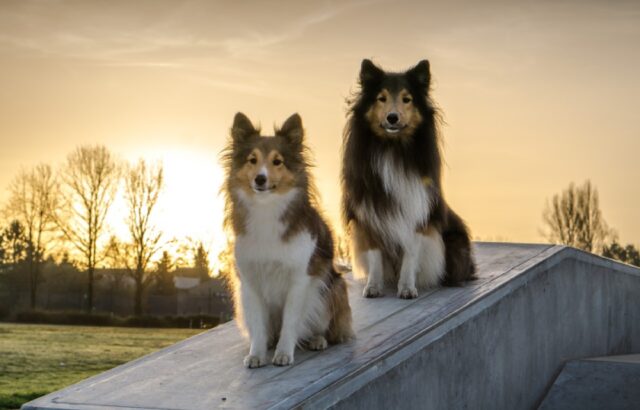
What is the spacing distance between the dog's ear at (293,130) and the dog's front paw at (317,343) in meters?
1.27

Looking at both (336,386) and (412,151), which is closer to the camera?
(336,386)

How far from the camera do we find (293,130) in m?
4.56

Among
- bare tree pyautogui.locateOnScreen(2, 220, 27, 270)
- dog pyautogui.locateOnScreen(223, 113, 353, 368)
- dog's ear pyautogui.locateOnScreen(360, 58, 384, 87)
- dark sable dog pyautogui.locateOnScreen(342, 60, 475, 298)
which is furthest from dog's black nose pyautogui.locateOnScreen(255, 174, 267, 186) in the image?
bare tree pyautogui.locateOnScreen(2, 220, 27, 270)

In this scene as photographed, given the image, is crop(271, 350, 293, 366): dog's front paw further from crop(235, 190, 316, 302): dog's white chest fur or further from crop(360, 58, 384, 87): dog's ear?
crop(360, 58, 384, 87): dog's ear

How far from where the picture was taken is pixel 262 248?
4.45m

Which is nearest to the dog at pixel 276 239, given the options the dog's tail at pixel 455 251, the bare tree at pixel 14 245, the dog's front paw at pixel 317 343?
the dog's front paw at pixel 317 343

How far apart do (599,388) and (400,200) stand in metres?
2.71

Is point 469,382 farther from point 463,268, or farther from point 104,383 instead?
point 104,383

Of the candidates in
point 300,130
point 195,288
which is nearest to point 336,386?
point 300,130

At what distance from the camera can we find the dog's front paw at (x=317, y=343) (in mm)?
4938

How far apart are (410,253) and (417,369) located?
1.40 meters

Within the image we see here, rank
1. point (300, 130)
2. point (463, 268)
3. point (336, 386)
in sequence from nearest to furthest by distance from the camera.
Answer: point (336, 386), point (300, 130), point (463, 268)

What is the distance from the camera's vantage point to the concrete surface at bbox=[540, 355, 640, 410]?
23.0 feet

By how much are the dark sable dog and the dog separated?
153cm
